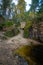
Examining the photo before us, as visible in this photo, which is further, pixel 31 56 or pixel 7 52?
pixel 7 52

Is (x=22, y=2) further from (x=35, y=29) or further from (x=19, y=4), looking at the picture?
(x=35, y=29)

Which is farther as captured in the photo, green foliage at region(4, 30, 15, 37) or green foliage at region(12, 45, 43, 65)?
green foliage at region(4, 30, 15, 37)

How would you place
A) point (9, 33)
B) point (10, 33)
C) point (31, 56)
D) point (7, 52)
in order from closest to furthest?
point (31, 56) < point (7, 52) < point (9, 33) < point (10, 33)

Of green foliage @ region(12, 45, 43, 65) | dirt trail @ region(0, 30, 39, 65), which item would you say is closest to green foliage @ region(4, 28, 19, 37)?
dirt trail @ region(0, 30, 39, 65)

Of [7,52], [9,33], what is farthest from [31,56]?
[9,33]

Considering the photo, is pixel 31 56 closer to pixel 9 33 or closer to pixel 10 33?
pixel 9 33

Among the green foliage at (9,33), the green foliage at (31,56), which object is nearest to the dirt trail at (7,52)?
the green foliage at (31,56)

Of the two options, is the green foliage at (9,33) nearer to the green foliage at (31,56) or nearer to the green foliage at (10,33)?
the green foliage at (10,33)

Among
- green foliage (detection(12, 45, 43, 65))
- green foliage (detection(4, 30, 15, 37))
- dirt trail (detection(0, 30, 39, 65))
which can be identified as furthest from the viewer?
green foliage (detection(4, 30, 15, 37))

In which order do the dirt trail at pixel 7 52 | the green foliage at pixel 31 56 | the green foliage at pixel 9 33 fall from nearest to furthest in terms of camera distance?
the dirt trail at pixel 7 52, the green foliage at pixel 31 56, the green foliage at pixel 9 33

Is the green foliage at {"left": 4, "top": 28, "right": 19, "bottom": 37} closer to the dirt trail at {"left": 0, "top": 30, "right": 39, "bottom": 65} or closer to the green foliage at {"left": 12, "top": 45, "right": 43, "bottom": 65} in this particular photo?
the dirt trail at {"left": 0, "top": 30, "right": 39, "bottom": 65}

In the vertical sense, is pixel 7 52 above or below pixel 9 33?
above

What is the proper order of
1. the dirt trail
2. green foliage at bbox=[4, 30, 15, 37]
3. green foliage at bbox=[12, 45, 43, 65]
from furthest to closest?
1. green foliage at bbox=[4, 30, 15, 37]
2. green foliage at bbox=[12, 45, 43, 65]
3. the dirt trail

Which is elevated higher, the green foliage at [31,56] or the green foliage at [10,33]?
the green foliage at [31,56]
